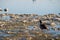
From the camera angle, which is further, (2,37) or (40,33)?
(40,33)

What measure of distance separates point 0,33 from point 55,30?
178 inches

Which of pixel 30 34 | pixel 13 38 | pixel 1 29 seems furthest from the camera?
pixel 1 29

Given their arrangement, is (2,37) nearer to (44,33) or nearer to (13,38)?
(13,38)

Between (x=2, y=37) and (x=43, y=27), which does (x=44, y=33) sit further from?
(x=2, y=37)

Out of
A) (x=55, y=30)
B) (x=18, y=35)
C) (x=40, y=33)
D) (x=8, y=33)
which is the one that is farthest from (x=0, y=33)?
(x=55, y=30)

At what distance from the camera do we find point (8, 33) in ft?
52.5

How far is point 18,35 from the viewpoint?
1517 cm

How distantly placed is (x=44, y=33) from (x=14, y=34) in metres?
2.23

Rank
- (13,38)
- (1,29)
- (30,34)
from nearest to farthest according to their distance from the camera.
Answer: (13,38)
(30,34)
(1,29)

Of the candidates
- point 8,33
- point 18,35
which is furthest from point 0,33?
point 18,35

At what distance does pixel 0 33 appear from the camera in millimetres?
16016

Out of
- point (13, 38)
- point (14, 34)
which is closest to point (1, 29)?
point (14, 34)

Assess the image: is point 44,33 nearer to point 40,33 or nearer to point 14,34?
point 40,33

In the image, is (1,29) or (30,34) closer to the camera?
(30,34)
